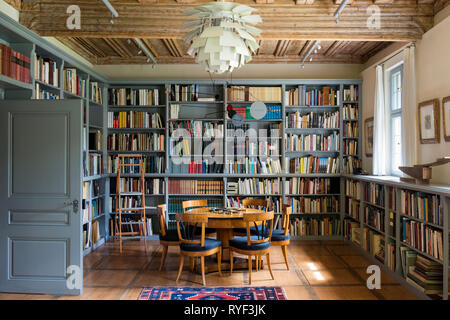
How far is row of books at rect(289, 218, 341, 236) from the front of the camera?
23.5 feet

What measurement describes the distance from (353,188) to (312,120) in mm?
1619

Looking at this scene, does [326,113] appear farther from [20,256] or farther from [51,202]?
[20,256]

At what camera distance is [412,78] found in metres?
5.08

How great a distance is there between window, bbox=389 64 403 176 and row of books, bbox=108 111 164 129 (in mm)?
4443

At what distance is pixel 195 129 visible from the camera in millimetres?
7137

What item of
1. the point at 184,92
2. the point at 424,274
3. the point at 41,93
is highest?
the point at 184,92

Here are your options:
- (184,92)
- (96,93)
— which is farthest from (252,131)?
(96,93)

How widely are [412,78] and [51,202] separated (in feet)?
17.1

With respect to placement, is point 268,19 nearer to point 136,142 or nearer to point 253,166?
point 253,166

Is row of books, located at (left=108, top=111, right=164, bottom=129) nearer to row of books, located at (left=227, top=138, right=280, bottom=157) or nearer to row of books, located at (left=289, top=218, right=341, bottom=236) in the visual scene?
row of books, located at (left=227, top=138, right=280, bottom=157)

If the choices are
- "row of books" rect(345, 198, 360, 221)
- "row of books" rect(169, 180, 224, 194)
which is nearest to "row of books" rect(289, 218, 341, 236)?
"row of books" rect(345, 198, 360, 221)

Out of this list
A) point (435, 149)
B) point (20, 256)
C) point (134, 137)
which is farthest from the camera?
point (134, 137)

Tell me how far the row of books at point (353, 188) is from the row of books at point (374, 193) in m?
0.22

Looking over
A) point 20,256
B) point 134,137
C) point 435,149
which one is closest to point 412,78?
point 435,149
